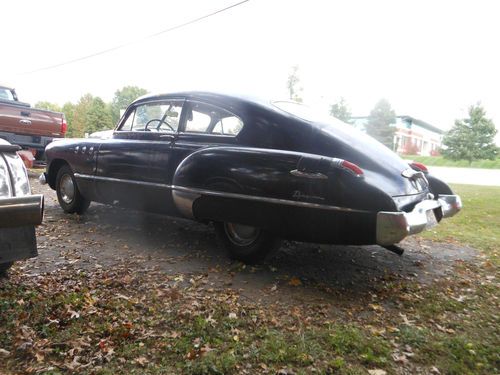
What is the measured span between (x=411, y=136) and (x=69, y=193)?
6232 cm

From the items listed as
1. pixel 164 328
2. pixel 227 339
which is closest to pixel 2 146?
pixel 164 328

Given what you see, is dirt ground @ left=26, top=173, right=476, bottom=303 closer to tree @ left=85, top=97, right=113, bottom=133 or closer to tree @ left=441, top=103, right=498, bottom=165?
tree @ left=441, top=103, right=498, bottom=165

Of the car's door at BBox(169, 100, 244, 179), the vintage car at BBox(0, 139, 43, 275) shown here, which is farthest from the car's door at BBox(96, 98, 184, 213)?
the vintage car at BBox(0, 139, 43, 275)

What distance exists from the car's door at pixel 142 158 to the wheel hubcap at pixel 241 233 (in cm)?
78

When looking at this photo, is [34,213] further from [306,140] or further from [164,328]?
[306,140]

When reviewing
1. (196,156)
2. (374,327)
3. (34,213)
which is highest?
(196,156)

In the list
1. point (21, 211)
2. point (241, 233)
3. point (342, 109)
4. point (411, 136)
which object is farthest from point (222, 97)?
point (411, 136)

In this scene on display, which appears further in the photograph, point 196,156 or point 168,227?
point 168,227

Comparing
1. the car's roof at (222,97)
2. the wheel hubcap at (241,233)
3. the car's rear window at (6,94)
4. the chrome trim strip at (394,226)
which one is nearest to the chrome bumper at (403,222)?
the chrome trim strip at (394,226)

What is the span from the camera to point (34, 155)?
9766 mm

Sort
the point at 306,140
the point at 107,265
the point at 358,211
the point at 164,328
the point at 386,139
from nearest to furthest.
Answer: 1. the point at 164,328
2. the point at 358,211
3. the point at 306,140
4. the point at 107,265
5. the point at 386,139

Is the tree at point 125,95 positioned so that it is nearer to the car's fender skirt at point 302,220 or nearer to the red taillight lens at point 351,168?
the car's fender skirt at point 302,220

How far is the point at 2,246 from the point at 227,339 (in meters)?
1.57

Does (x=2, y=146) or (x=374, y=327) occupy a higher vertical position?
(x=2, y=146)
